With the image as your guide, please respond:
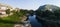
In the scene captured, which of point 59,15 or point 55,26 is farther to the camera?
point 59,15

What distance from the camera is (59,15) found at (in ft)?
70.2

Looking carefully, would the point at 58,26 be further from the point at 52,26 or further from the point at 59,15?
the point at 59,15

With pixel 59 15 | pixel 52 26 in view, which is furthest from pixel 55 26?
pixel 59 15

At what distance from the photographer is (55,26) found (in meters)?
16.8

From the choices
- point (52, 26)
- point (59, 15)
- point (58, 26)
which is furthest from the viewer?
point (59, 15)

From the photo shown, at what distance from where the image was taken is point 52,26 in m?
17.4

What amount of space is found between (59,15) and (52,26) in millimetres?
4452

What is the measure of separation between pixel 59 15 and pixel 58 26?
5588mm

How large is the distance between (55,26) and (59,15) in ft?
16.1

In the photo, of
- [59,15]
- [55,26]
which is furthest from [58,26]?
[59,15]

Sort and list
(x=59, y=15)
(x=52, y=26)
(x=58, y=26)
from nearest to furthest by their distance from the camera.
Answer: (x=58, y=26), (x=52, y=26), (x=59, y=15)

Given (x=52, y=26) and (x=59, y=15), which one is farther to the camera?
(x=59, y=15)

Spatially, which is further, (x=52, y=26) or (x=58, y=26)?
(x=52, y=26)

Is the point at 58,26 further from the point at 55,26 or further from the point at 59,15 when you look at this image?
the point at 59,15
